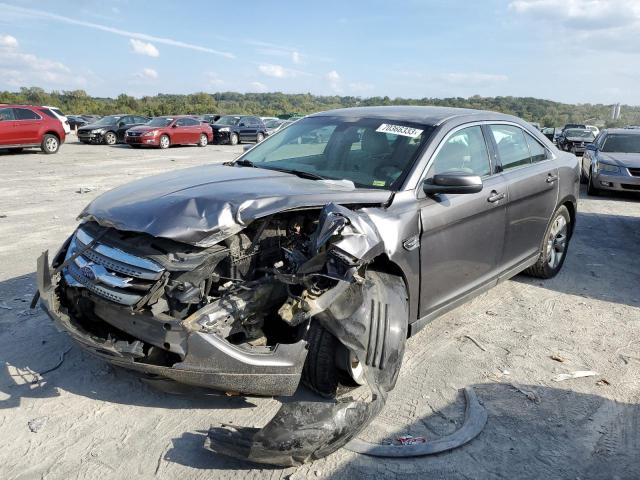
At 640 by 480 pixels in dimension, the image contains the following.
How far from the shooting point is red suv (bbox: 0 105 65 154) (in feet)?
57.2

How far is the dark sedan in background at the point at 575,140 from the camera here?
23392 mm

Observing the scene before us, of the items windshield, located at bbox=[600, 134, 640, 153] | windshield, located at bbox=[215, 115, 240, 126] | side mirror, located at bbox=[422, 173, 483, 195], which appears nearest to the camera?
side mirror, located at bbox=[422, 173, 483, 195]

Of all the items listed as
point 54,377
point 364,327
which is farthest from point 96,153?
point 364,327

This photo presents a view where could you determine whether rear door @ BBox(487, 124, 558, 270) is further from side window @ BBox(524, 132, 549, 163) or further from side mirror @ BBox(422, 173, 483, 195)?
side mirror @ BBox(422, 173, 483, 195)

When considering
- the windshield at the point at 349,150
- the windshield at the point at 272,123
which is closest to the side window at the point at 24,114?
the windshield at the point at 272,123

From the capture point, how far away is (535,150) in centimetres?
511

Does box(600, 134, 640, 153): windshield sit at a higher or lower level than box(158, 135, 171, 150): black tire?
higher

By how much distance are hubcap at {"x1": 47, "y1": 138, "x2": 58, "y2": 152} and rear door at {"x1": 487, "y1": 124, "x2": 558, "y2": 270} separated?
1857 centimetres

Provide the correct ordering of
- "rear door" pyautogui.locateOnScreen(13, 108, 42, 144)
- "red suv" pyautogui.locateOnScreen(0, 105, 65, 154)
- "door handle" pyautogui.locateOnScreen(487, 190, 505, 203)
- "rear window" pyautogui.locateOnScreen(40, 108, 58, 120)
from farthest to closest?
"rear window" pyautogui.locateOnScreen(40, 108, 58, 120)
"rear door" pyautogui.locateOnScreen(13, 108, 42, 144)
"red suv" pyautogui.locateOnScreen(0, 105, 65, 154)
"door handle" pyautogui.locateOnScreen(487, 190, 505, 203)

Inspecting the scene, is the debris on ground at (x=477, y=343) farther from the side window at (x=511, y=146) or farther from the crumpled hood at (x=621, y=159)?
the crumpled hood at (x=621, y=159)

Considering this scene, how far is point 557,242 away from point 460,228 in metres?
2.40

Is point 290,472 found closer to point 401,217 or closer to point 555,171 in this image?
point 401,217

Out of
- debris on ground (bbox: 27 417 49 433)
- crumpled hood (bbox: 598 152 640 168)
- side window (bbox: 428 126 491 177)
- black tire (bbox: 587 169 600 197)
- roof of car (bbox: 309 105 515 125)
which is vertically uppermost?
roof of car (bbox: 309 105 515 125)

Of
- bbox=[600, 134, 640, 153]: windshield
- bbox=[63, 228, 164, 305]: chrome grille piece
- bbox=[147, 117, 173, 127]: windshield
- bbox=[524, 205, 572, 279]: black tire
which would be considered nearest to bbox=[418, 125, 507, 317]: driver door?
bbox=[524, 205, 572, 279]: black tire
